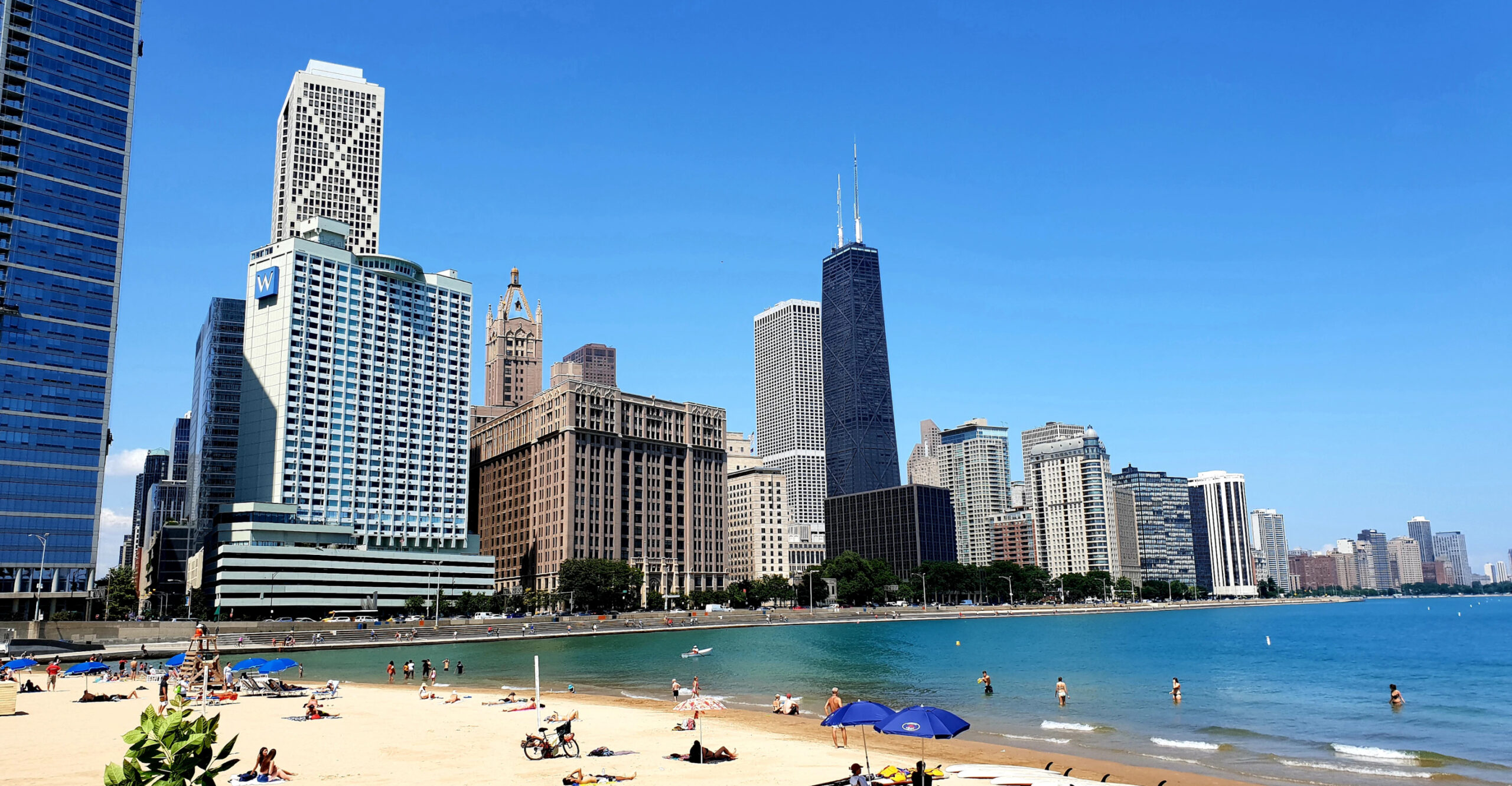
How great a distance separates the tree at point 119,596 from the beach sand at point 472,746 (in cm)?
13155

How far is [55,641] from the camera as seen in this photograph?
4156 inches

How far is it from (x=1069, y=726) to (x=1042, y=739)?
16.4 feet

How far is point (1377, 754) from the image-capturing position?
45781 mm

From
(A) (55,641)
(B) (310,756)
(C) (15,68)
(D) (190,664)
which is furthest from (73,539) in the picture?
(B) (310,756)

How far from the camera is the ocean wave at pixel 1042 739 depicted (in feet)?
158

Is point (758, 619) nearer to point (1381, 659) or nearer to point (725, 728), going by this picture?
point (1381, 659)

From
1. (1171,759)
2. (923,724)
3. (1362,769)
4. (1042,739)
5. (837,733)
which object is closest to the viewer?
(923,724)

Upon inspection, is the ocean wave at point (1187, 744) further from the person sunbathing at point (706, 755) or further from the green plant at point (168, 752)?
the green plant at point (168, 752)

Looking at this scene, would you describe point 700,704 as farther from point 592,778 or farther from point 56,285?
point 56,285

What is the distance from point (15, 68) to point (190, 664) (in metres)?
Answer: 142

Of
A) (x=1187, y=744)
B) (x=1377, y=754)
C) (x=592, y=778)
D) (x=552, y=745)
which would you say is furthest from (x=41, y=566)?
(x=1377, y=754)

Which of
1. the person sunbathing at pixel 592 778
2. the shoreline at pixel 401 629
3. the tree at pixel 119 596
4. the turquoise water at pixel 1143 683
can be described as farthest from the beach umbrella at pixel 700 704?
the tree at pixel 119 596

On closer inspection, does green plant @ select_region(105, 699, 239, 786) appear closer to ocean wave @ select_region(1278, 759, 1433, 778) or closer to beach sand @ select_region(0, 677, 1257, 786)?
beach sand @ select_region(0, 677, 1257, 786)

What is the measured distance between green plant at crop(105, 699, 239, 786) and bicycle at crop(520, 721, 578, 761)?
102 ft
